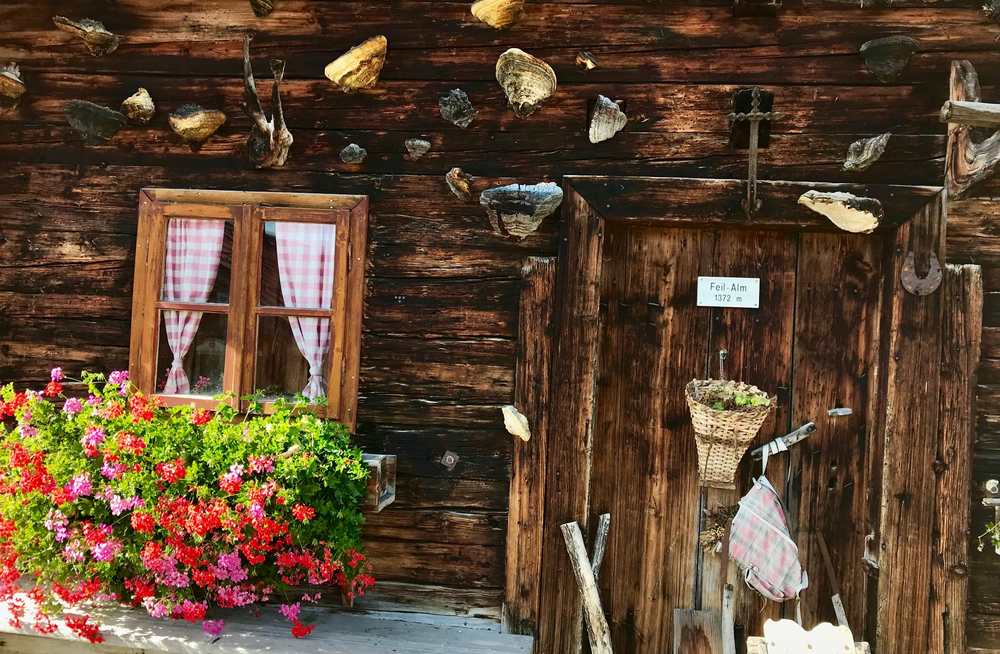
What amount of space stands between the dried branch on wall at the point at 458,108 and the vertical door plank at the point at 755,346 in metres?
1.25

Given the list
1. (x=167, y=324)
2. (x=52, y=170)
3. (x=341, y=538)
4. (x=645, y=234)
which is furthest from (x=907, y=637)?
(x=52, y=170)

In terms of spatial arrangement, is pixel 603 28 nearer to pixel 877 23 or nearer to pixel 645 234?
pixel 645 234

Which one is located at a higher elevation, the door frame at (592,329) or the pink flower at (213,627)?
the door frame at (592,329)

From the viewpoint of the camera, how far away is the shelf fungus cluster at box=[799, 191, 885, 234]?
289 centimetres

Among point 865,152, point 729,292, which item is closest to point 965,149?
point 865,152

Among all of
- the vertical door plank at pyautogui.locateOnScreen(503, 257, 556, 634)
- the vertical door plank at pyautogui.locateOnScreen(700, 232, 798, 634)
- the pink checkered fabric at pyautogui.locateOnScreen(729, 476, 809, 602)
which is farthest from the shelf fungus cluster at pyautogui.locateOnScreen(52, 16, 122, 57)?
the pink checkered fabric at pyautogui.locateOnScreen(729, 476, 809, 602)

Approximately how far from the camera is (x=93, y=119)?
335 cm

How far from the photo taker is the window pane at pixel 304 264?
3283 millimetres

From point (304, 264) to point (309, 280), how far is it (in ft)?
0.25

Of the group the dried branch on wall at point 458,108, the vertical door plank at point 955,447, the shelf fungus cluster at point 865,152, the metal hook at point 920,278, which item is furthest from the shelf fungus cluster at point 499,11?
the vertical door plank at point 955,447

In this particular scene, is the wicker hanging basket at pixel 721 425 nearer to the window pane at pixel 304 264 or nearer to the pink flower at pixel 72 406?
the window pane at pixel 304 264

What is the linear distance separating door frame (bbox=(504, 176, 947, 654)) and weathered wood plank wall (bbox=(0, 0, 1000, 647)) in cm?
10

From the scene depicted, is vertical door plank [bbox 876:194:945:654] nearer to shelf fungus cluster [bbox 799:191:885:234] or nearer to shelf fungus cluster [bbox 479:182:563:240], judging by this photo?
shelf fungus cluster [bbox 799:191:885:234]

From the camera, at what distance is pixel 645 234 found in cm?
323
